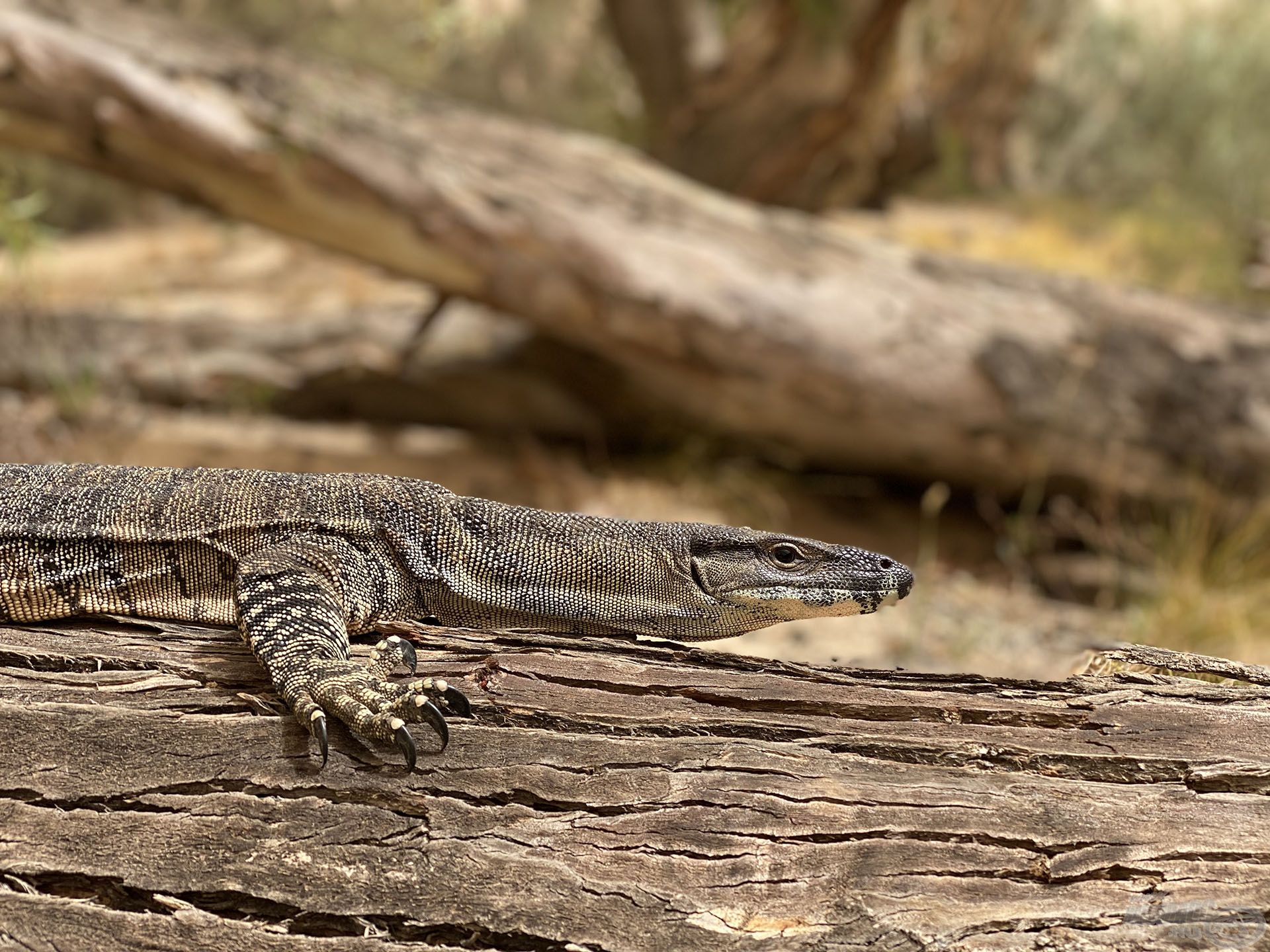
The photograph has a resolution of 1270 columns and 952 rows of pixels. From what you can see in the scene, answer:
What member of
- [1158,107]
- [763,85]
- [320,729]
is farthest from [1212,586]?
[1158,107]

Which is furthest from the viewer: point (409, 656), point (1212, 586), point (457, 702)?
point (1212, 586)

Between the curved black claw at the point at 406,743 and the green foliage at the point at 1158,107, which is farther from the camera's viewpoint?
the green foliage at the point at 1158,107

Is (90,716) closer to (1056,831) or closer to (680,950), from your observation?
(680,950)

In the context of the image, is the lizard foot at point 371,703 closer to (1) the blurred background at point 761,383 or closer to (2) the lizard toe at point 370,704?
(2) the lizard toe at point 370,704

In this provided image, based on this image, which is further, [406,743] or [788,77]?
[788,77]

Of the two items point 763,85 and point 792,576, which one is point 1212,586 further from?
point 763,85

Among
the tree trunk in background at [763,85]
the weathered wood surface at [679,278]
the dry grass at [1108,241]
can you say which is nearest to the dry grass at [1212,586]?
the weathered wood surface at [679,278]

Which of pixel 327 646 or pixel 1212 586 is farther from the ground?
pixel 1212 586
